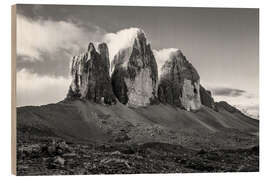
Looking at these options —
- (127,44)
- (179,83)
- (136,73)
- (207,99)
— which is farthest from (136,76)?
(207,99)

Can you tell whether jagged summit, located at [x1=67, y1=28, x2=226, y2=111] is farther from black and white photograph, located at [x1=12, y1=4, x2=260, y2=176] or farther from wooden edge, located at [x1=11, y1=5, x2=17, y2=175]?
wooden edge, located at [x1=11, y1=5, x2=17, y2=175]

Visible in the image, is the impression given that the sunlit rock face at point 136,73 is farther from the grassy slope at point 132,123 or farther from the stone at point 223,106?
the stone at point 223,106

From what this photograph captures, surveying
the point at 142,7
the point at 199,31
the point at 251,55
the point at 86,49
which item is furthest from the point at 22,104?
the point at 251,55

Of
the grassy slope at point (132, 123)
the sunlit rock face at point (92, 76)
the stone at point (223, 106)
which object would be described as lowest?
the grassy slope at point (132, 123)

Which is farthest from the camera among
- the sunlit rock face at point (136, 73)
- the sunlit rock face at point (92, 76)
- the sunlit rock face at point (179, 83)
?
the sunlit rock face at point (179, 83)

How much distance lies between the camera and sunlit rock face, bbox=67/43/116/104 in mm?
13102

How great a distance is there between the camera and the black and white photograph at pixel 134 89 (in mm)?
12664

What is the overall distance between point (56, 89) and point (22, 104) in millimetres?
733

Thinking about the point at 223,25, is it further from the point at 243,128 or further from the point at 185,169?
the point at 185,169

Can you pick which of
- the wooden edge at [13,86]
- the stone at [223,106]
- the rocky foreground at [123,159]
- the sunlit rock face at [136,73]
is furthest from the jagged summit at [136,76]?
the wooden edge at [13,86]

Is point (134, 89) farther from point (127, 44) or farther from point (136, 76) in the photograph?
point (127, 44)

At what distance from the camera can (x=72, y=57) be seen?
13070 mm

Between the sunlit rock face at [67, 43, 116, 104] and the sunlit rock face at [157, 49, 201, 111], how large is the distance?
3.55ft

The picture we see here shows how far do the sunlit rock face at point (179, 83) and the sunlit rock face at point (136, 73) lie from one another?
19cm
